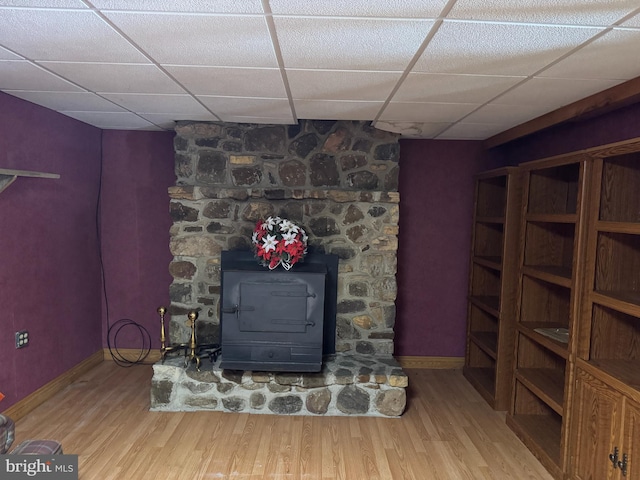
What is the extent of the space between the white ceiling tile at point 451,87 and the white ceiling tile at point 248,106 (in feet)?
2.48

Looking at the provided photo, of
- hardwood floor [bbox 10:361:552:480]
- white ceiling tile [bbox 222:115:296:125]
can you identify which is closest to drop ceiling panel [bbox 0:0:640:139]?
white ceiling tile [bbox 222:115:296:125]

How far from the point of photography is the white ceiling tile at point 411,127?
338 cm

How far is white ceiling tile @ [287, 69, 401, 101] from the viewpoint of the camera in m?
2.15

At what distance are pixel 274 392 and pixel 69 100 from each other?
242cm

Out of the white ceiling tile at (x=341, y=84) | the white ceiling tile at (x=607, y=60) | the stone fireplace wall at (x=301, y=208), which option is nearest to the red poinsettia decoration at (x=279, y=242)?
the stone fireplace wall at (x=301, y=208)

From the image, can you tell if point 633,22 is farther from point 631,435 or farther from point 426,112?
point 631,435

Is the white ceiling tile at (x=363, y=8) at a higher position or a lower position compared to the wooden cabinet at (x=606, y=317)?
higher

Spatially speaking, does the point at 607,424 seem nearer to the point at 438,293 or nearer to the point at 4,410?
the point at 438,293

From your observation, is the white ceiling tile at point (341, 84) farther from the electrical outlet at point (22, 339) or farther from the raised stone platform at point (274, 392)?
the electrical outlet at point (22, 339)

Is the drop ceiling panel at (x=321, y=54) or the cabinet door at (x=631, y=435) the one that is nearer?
the drop ceiling panel at (x=321, y=54)

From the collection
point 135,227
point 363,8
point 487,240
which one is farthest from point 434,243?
point 363,8

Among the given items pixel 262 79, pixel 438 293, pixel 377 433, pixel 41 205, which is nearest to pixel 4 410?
pixel 41 205

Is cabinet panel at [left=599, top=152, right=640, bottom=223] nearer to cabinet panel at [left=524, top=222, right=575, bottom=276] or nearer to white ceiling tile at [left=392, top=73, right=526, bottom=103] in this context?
white ceiling tile at [left=392, top=73, right=526, bottom=103]

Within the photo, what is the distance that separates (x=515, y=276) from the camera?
10.6 ft
